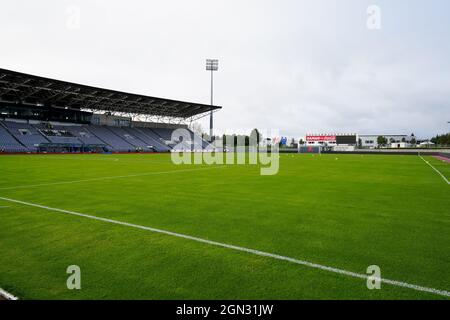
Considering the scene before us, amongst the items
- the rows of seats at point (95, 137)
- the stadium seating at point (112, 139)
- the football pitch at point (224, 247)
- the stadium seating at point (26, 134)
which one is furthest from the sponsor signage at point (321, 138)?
the football pitch at point (224, 247)

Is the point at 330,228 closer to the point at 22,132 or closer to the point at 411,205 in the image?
the point at 411,205

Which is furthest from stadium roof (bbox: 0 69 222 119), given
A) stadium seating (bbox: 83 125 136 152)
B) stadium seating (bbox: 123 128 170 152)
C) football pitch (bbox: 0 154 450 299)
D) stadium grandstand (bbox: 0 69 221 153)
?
football pitch (bbox: 0 154 450 299)

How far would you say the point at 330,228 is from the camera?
19.0 ft

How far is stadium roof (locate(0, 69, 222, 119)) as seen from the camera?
42.9m

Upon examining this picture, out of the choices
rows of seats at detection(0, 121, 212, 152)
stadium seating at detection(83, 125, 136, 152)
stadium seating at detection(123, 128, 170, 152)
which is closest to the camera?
rows of seats at detection(0, 121, 212, 152)

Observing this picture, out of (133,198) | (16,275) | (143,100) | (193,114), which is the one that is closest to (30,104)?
(143,100)

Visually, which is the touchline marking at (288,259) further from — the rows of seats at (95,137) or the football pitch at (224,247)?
the rows of seats at (95,137)

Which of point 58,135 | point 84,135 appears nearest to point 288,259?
point 58,135

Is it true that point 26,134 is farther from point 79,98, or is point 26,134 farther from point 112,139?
point 112,139

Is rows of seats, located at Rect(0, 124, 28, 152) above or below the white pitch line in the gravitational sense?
above

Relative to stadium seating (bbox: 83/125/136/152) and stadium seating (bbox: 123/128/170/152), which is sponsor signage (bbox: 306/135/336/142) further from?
stadium seating (bbox: 83/125/136/152)

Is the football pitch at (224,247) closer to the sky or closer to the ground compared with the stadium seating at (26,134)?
closer to the ground

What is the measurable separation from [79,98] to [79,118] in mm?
10916

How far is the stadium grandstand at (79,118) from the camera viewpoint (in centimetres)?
4659
